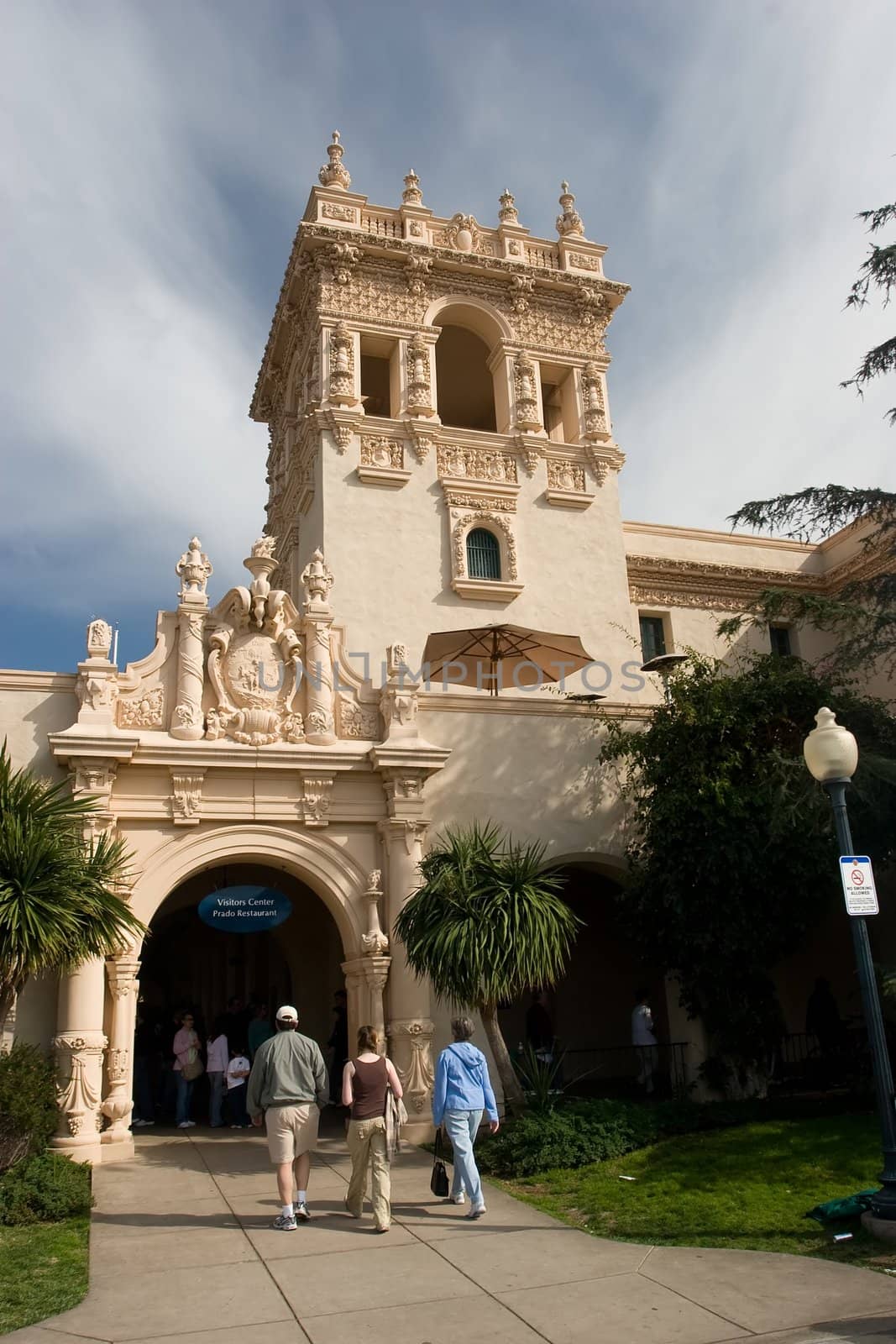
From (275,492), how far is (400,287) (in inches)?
263

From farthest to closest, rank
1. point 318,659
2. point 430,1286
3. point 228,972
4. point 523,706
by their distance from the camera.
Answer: point 228,972, point 523,706, point 318,659, point 430,1286

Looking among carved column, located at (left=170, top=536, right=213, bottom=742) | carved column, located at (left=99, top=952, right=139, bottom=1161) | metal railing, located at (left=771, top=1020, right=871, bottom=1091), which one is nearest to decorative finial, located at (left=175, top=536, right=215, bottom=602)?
carved column, located at (left=170, top=536, right=213, bottom=742)

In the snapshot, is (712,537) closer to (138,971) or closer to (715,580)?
(715,580)

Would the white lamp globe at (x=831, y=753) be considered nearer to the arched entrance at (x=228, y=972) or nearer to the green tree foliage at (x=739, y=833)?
the green tree foliage at (x=739, y=833)

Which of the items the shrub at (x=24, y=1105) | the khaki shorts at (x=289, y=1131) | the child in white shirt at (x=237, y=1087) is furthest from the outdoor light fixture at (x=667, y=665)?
the shrub at (x=24, y=1105)

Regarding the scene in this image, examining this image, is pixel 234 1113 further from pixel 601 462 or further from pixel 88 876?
pixel 601 462

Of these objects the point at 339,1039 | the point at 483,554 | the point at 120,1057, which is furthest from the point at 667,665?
the point at 120,1057

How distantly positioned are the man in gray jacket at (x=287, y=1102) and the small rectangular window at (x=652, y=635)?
19.1 m

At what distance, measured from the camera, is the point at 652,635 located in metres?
28.2

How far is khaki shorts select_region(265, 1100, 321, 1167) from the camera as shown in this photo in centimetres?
945

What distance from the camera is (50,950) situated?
38.2ft

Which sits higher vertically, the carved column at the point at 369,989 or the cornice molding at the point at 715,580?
the cornice molding at the point at 715,580

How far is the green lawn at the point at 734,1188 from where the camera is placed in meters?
9.09

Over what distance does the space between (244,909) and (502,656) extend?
8.46 meters
